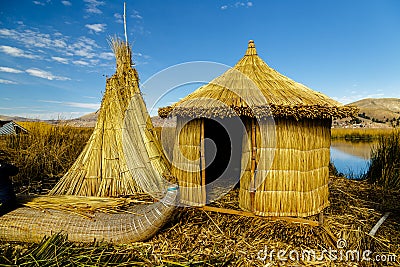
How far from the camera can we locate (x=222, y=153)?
7.43m

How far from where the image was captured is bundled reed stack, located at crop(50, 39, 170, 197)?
5016 mm

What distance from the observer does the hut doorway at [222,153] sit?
6.84 m

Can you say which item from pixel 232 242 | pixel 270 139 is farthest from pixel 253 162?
pixel 232 242

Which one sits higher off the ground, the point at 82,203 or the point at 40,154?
the point at 40,154

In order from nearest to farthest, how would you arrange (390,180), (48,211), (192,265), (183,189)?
1. (192,265)
2. (48,211)
3. (183,189)
4. (390,180)

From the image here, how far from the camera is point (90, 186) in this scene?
16.4ft

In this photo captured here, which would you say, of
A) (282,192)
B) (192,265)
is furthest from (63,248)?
(282,192)

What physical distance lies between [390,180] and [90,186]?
624 centimetres

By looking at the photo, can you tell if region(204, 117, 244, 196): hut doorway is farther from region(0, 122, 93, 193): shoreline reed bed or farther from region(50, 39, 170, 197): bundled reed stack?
region(0, 122, 93, 193): shoreline reed bed

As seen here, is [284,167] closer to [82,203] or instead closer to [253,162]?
[253,162]

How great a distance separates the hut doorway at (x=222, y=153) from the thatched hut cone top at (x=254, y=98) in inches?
73.4

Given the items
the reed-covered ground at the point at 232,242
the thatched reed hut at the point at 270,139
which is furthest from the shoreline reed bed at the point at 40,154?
the thatched reed hut at the point at 270,139

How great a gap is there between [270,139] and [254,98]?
601 millimetres

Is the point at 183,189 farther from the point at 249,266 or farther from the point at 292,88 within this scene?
the point at 292,88
